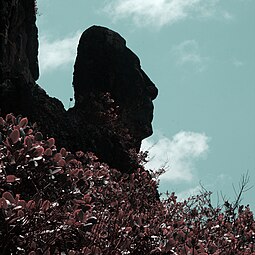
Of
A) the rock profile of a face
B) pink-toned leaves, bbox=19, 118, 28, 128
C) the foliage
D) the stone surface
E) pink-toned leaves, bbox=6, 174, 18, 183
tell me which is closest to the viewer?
the foliage

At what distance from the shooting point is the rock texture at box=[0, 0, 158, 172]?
16.1 metres

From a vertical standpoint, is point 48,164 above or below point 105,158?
below

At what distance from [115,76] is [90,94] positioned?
3.06 m

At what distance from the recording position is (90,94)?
25172 millimetres

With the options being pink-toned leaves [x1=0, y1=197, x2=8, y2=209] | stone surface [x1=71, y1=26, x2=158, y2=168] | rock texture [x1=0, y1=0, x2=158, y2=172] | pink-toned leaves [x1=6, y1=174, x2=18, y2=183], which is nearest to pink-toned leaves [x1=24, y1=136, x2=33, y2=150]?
pink-toned leaves [x1=6, y1=174, x2=18, y2=183]

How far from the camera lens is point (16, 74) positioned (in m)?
17.0

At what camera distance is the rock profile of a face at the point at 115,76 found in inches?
1072

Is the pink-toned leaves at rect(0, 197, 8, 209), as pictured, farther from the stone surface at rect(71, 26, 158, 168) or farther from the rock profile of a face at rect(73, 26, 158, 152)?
the rock profile of a face at rect(73, 26, 158, 152)

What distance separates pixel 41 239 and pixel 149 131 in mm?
24261

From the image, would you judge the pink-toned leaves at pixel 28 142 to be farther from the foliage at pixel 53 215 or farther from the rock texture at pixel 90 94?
the rock texture at pixel 90 94

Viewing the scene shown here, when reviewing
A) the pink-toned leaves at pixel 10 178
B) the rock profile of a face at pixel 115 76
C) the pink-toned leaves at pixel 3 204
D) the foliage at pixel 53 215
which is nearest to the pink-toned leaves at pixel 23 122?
the foliage at pixel 53 215

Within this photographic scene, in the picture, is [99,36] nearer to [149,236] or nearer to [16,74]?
[16,74]

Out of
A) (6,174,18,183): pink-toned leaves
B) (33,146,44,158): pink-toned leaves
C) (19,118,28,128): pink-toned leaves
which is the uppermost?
(19,118,28,128): pink-toned leaves

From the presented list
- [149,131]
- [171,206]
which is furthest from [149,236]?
[149,131]
